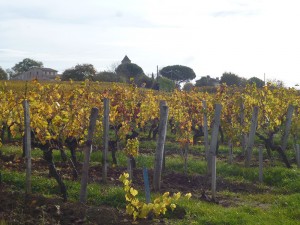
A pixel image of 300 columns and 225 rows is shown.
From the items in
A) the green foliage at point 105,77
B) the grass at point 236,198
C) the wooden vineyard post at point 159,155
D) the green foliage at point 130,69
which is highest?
the green foliage at point 130,69

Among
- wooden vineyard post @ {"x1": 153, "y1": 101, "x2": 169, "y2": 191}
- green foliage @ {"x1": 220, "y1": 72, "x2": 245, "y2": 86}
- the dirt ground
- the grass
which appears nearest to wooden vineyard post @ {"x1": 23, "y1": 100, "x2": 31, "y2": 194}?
the dirt ground

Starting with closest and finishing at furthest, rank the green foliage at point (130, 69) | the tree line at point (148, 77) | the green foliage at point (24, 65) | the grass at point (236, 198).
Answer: the grass at point (236, 198), the tree line at point (148, 77), the green foliage at point (130, 69), the green foliage at point (24, 65)

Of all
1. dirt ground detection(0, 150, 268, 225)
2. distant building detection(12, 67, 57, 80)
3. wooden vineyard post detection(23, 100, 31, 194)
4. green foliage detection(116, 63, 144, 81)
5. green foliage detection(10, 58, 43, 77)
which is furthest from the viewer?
green foliage detection(10, 58, 43, 77)

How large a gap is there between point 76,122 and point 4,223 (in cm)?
389

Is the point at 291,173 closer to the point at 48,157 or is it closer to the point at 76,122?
the point at 76,122

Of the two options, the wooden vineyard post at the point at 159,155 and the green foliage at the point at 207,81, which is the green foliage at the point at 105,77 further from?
the wooden vineyard post at the point at 159,155

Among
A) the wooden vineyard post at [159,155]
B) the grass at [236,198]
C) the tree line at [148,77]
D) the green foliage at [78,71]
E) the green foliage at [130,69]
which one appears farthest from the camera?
the green foliage at [130,69]

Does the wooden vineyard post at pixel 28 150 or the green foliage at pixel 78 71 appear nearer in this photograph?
the wooden vineyard post at pixel 28 150

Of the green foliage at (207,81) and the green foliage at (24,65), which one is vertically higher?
the green foliage at (24,65)

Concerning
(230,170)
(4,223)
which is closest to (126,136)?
(230,170)

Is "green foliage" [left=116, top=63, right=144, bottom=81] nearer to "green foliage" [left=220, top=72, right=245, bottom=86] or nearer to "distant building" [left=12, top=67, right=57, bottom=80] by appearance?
"distant building" [left=12, top=67, right=57, bottom=80]

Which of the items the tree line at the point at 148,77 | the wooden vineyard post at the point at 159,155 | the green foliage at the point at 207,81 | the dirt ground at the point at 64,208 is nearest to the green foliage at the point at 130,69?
the tree line at the point at 148,77

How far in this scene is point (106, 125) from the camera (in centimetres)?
939

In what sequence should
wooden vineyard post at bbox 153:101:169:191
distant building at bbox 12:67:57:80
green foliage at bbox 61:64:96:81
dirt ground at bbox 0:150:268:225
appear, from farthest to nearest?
green foliage at bbox 61:64:96:81 → distant building at bbox 12:67:57:80 → wooden vineyard post at bbox 153:101:169:191 → dirt ground at bbox 0:150:268:225
